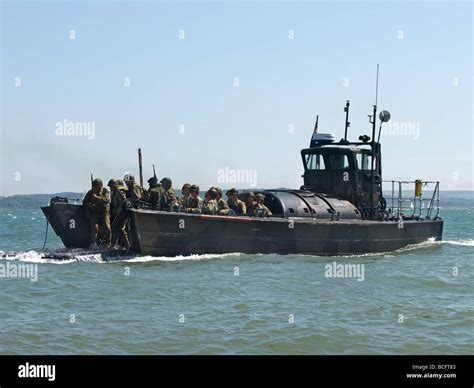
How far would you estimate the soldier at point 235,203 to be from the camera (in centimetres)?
2536

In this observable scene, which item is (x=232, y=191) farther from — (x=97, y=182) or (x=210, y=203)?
(x=97, y=182)

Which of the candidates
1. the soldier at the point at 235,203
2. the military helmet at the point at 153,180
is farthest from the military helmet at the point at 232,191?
the military helmet at the point at 153,180

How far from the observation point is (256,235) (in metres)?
24.2

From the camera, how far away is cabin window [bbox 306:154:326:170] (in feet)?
95.3

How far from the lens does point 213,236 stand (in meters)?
23.4

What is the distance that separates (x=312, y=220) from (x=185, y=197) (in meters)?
4.26

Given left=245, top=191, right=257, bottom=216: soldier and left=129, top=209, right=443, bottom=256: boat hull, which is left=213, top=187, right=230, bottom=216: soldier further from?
left=245, top=191, right=257, bottom=216: soldier

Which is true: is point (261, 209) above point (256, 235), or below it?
above

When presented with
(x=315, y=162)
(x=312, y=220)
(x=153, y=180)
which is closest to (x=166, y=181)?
(x=153, y=180)

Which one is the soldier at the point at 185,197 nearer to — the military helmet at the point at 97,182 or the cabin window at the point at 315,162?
the military helmet at the point at 97,182

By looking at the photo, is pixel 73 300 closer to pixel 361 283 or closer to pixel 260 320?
pixel 260 320

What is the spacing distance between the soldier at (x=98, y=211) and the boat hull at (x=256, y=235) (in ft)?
4.07

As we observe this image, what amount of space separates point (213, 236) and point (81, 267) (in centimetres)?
396
